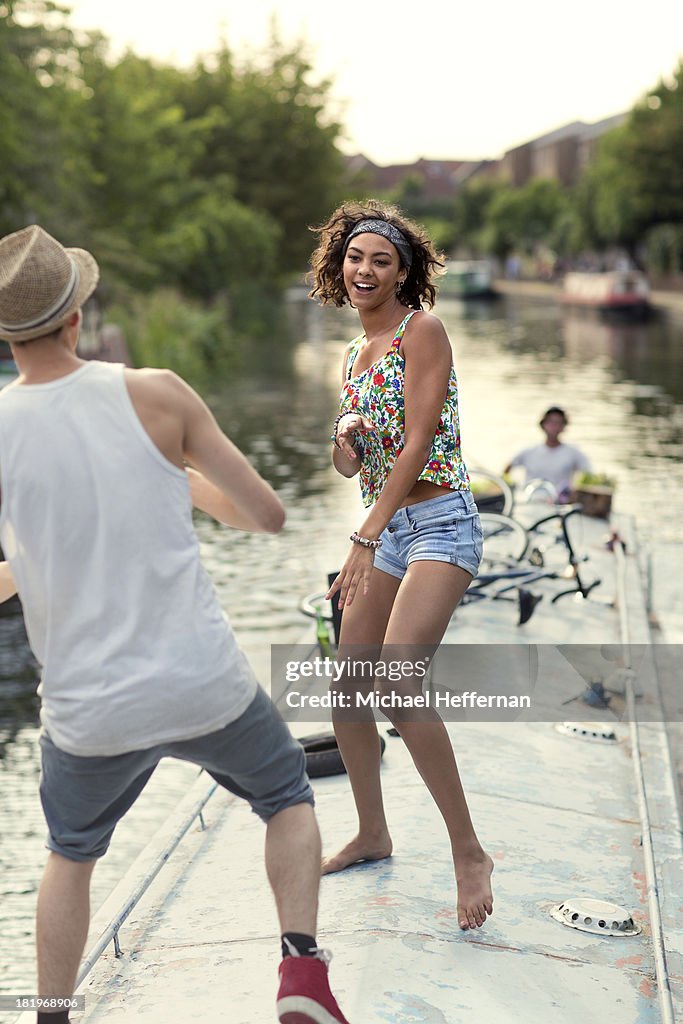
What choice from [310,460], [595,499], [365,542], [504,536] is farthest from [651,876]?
[310,460]

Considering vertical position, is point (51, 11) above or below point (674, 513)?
above

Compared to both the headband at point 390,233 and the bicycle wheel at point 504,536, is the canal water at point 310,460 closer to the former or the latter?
the bicycle wheel at point 504,536

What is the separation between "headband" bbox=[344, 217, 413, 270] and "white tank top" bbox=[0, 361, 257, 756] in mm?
1458

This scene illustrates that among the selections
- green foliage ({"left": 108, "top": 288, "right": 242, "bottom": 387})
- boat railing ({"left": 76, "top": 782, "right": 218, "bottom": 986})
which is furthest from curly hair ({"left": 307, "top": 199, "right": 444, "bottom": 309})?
green foliage ({"left": 108, "top": 288, "right": 242, "bottom": 387})

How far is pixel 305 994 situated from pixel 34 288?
155 cm

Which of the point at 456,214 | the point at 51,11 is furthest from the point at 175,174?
the point at 456,214

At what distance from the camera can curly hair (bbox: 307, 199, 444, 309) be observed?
401 cm

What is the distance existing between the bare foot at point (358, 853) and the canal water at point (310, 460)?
1800 millimetres

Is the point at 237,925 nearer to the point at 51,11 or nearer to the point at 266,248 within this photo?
the point at 51,11

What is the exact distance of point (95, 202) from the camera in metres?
39.6

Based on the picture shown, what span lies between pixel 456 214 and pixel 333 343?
95.3 meters

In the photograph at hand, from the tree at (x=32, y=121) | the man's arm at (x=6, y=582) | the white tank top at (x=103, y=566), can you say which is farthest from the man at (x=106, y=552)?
the tree at (x=32, y=121)

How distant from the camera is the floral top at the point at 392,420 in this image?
380 cm

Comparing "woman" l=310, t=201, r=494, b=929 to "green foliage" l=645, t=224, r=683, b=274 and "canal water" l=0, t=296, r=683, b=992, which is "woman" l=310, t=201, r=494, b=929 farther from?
"green foliage" l=645, t=224, r=683, b=274
